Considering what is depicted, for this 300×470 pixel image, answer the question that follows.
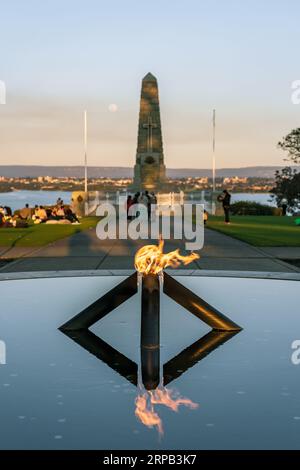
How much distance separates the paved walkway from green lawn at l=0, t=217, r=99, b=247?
97cm

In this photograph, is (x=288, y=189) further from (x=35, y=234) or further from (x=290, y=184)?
(x=35, y=234)

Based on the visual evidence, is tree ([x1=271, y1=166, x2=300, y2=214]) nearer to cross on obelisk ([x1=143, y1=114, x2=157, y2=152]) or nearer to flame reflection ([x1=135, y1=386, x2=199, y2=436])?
cross on obelisk ([x1=143, y1=114, x2=157, y2=152])

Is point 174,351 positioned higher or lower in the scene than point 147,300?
lower

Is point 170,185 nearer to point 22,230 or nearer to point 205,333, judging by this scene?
point 22,230

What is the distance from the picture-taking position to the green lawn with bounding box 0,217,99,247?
25094 millimetres

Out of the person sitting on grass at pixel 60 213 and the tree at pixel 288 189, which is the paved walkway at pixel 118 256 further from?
the tree at pixel 288 189

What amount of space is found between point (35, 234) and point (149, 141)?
48.7 m

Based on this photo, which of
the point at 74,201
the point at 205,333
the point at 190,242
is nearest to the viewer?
the point at 205,333

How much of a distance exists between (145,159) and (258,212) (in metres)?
17.3

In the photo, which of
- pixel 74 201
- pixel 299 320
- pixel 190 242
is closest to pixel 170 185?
pixel 74 201

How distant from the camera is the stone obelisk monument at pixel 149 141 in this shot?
75.6 meters

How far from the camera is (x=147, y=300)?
28.8 ft

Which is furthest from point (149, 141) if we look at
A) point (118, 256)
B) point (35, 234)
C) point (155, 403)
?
point (155, 403)
